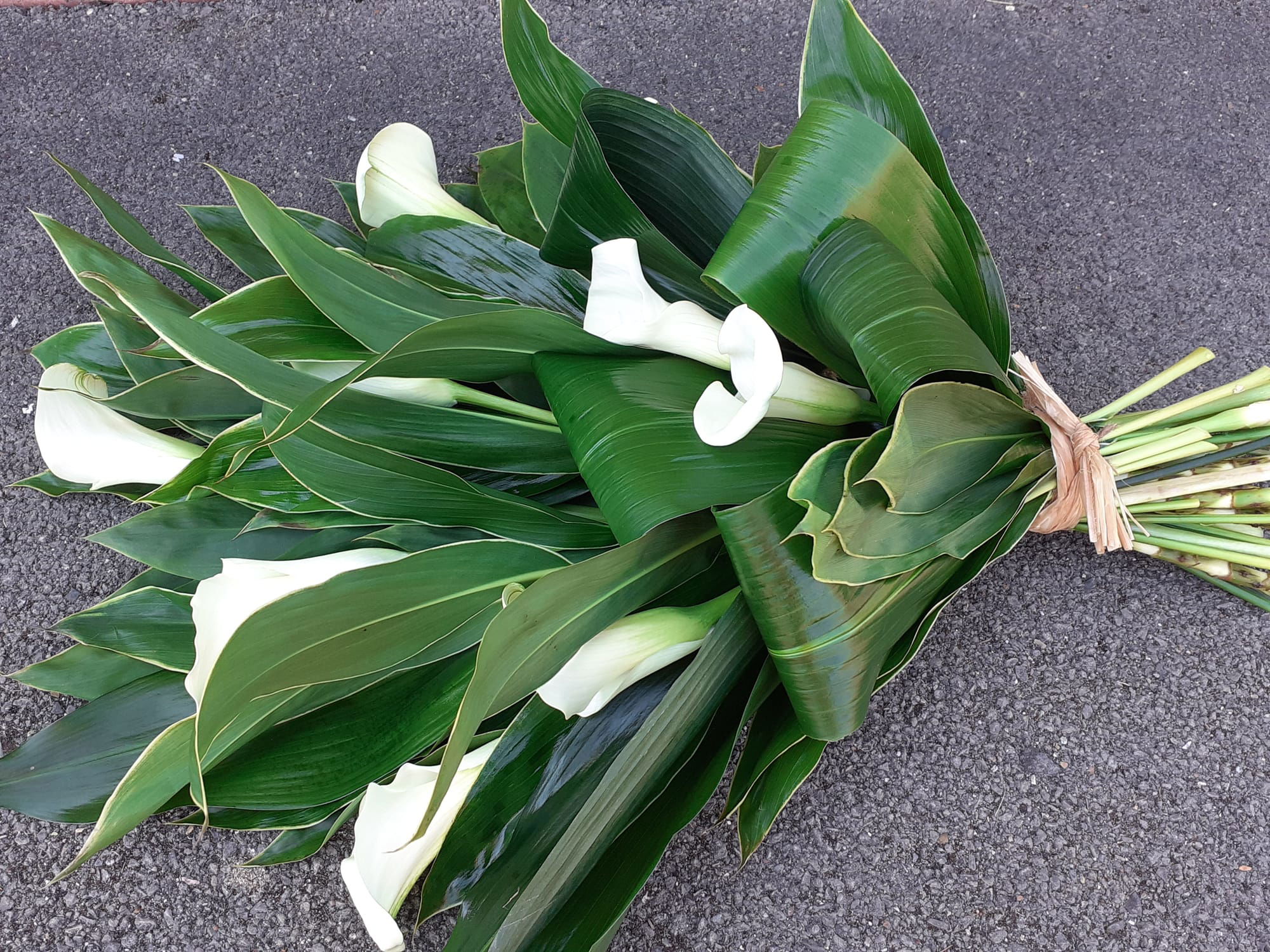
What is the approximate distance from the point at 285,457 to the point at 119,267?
0.91 ft

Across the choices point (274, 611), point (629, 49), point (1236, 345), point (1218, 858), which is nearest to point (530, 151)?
point (629, 49)

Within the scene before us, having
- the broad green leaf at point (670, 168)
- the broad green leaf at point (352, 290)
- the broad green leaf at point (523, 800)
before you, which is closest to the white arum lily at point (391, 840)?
the broad green leaf at point (523, 800)

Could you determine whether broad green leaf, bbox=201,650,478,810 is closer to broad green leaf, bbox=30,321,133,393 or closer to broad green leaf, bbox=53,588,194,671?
broad green leaf, bbox=53,588,194,671

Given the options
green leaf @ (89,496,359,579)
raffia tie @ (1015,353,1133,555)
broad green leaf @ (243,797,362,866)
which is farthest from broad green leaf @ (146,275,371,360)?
raffia tie @ (1015,353,1133,555)

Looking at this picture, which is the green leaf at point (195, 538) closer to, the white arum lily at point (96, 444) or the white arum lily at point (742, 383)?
the white arum lily at point (96, 444)

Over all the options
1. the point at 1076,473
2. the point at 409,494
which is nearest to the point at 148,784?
the point at 409,494

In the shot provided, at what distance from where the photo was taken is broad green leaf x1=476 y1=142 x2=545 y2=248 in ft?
2.35

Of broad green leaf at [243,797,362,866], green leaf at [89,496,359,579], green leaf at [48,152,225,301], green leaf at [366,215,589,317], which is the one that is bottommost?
broad green leaf at [243,797,362,866]

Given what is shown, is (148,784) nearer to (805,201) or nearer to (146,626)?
(146,626)

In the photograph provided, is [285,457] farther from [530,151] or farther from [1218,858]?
[1218,858]

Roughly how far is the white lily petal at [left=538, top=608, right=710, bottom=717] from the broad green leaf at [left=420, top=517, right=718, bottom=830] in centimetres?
2

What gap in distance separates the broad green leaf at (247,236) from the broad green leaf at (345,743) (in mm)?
386

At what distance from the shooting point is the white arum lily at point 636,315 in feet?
1.55

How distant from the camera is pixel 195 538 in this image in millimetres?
639
